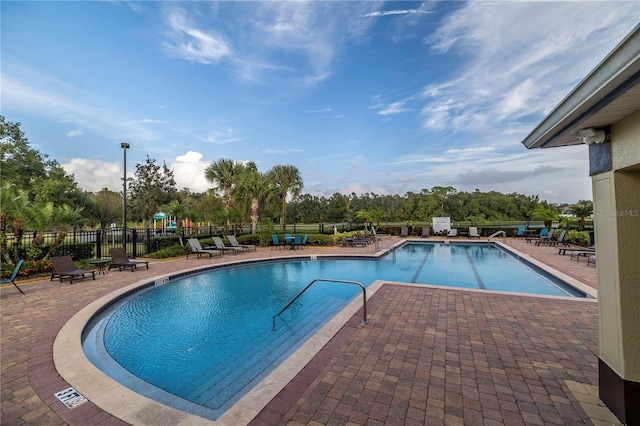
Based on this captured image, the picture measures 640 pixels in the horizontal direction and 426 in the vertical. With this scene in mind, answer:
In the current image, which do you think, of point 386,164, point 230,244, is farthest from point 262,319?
point 386,164

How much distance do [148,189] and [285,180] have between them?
13370 mm

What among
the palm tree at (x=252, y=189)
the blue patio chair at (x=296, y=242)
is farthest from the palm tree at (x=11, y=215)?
the palm tree at (x=252, y=189)

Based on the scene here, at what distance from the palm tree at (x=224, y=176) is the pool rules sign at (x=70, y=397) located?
60.6 feet

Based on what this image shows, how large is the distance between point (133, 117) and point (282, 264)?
1081 cm

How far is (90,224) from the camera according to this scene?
2934 cm

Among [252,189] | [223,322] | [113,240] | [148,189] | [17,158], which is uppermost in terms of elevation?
[17,158]

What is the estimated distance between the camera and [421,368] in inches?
127

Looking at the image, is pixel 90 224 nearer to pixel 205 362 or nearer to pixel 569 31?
pixel 205 362

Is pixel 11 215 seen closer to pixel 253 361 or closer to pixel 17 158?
pixel 253 361

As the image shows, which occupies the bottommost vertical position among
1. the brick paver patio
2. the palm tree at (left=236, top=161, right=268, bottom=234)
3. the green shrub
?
the brick paver patio

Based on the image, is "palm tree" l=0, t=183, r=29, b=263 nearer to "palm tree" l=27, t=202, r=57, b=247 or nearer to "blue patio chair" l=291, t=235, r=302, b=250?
"palm tree" l=27, t=202, r=57, b=247

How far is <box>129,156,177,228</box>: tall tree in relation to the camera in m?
26.5

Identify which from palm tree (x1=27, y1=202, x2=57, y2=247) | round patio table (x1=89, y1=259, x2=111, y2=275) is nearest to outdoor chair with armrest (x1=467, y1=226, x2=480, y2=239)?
round patio table (x1=89, y1=259, x2=111, y2=275)

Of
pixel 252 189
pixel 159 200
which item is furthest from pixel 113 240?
pixel 159 200
